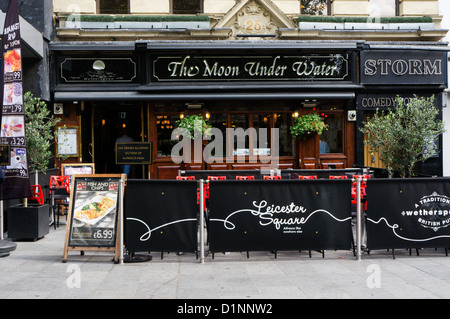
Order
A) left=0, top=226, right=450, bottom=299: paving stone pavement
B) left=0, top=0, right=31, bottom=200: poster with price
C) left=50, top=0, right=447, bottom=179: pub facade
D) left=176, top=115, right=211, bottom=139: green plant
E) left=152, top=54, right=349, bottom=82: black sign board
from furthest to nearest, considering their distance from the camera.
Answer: left=152, top=54, right=349, bottom=82: black sign board → left=50, top=0, right=447, bottom=179: pub facade → left=176, top=115, right=211, bottom=139: green plant → left=0, top=0, right=31, bottom=200: poster with price → left=0, top=226, right=450, bottom=299: paving stone pavement

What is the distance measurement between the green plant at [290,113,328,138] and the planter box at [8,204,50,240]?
842 centimetres

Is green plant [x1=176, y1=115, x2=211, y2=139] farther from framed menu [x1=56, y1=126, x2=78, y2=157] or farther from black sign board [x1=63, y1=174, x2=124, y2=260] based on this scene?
black sign board [x1=63, y1=174, x2=124, y2=260]

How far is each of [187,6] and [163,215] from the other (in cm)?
977

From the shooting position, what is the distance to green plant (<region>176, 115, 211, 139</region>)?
14.4m

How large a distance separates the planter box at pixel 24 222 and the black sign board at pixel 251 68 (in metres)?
6.64

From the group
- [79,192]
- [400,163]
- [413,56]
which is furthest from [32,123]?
[413,56]

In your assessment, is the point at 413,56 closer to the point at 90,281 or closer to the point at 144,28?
the point at 144,28

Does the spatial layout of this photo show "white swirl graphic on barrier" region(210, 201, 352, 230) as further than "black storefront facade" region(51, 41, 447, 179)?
No

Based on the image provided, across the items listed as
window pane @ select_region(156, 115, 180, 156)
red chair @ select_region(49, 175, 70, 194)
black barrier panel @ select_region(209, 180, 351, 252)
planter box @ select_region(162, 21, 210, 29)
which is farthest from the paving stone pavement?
planter box @ select_region(162, 21, 210, 29)

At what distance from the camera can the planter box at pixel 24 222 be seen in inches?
366

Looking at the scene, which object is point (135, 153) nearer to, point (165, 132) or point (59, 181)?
point (59, 181)

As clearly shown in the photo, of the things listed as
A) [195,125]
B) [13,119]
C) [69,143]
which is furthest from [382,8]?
[13,119]

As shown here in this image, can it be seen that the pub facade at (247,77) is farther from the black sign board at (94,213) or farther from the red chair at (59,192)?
the black sign board at (94,213)

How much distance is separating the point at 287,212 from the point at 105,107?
1104 centimetres
